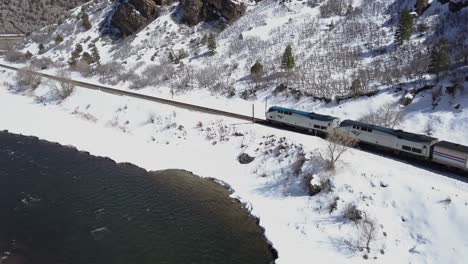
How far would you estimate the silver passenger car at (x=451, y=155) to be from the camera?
34.5m

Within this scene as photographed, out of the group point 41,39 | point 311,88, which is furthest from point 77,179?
point 41,39

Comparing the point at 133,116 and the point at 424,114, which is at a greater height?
the point at 424,114

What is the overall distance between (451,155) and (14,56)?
3901 inches

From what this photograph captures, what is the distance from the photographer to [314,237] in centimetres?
3284

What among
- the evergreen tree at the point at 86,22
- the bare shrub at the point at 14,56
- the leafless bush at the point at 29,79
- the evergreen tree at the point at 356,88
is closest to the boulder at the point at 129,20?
the evergreen tree at the point at 86,22

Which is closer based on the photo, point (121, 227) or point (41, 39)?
point (121, 227)

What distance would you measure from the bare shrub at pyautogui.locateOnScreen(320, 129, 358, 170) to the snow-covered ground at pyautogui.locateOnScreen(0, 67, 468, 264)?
783mm

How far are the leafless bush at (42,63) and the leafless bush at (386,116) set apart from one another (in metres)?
70.2

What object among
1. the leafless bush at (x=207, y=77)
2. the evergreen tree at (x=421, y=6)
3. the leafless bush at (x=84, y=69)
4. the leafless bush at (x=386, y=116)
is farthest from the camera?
the leafless bush at (x=84, y=69)

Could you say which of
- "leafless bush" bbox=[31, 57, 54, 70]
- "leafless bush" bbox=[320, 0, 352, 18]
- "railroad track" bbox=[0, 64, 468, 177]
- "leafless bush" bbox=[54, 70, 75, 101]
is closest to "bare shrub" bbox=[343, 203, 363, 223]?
"railroad track" bbox=[0, 64, 468, 177]

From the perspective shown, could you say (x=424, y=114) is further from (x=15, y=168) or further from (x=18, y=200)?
(x=15, y=168)

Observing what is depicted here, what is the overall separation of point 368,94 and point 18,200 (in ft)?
128

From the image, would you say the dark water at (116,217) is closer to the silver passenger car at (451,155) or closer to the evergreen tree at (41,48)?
the silver passenger car at (451,155)

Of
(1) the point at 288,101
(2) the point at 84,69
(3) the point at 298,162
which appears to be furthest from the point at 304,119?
(2) the point at 84,69
